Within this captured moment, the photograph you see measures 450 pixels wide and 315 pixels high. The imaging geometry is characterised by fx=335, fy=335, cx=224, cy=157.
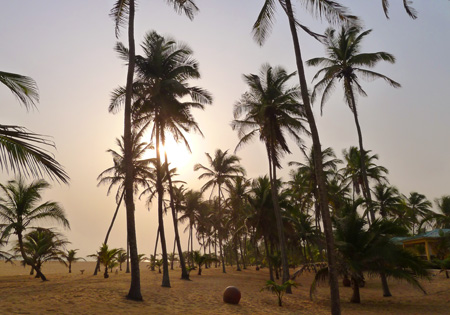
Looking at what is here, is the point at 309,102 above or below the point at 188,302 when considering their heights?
above

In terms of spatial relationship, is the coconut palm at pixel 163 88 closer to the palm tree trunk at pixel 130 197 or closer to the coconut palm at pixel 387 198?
the palm tree trunk at pixel 130 197

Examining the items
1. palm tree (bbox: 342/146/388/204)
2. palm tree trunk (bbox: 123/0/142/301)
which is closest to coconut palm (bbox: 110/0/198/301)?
palm tree trunk (bbox: 123/0/142/301)

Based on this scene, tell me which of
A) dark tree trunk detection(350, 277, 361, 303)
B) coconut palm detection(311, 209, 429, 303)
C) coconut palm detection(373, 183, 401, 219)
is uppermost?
coconut palm detection(373, 183, 401, 219)

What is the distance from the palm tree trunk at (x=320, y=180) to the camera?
30.9 ft

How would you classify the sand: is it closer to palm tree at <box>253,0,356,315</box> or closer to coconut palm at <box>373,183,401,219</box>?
palm tree at <box>253,0,356,315</box>

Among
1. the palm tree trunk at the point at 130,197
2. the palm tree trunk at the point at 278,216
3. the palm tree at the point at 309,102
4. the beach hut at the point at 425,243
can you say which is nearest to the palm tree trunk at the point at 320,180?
the palm tree at the point at 309,102

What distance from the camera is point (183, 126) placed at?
71.4 ft

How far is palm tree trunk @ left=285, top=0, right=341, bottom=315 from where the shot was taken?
9414 millimetres

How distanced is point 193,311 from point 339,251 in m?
7.71

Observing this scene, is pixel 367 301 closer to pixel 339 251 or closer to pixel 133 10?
pixel 339 251

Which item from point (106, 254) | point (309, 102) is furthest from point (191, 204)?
point (309, 102)

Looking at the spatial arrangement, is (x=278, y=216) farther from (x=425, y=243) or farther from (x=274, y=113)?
(x=425, y=243)

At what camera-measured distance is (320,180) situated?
33.6 feet

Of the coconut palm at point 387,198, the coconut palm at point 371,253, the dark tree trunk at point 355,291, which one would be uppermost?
the coconut palm at point 387,198
